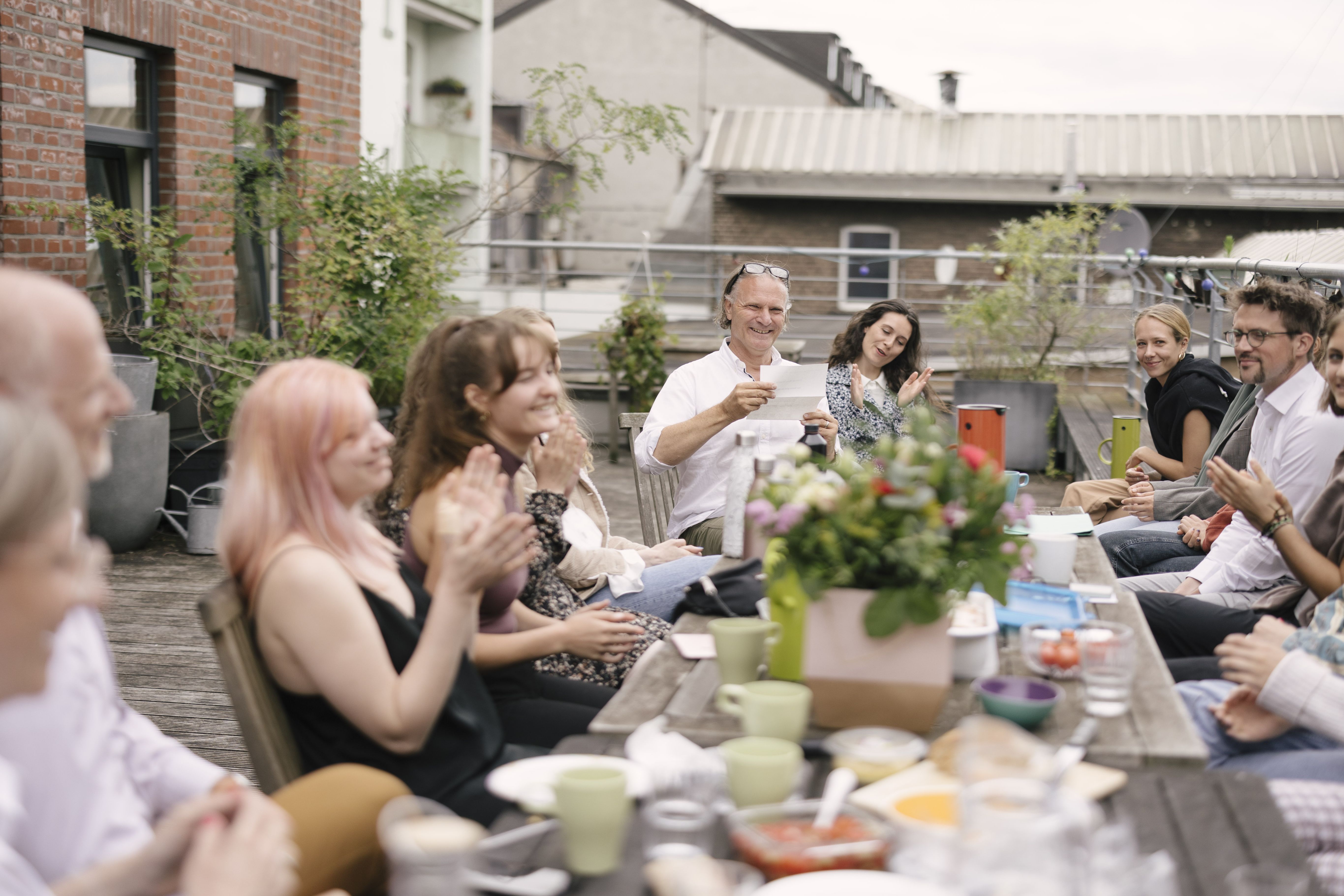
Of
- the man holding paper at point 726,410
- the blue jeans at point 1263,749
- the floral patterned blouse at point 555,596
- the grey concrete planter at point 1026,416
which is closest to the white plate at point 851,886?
the blue jeans at point 1263,749

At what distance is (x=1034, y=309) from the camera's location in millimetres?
8414

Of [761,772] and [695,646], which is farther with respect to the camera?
[695,646]

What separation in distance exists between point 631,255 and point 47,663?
74.8 ft

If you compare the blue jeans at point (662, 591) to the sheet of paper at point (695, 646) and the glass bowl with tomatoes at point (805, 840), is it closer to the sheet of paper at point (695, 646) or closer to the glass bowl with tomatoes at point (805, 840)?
the sheet of paper at point (695, 646)

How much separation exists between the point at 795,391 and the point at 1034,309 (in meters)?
5.09

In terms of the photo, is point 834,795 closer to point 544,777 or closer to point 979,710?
point 544,777

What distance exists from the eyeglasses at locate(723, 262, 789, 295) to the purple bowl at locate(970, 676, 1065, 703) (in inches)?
94.2

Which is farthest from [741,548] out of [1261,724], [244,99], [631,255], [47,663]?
[631,255]

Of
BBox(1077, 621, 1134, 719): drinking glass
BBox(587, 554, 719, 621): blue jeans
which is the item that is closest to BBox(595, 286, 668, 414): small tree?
BBox(587, 554, 719, 621): blue jeans

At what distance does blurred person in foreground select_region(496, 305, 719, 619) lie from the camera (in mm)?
3066

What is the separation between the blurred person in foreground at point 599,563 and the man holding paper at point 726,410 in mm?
505

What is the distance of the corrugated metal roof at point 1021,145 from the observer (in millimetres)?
18047

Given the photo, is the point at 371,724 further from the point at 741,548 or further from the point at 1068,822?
the point at 741,548

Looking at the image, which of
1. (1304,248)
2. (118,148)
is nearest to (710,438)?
(1304,248)
